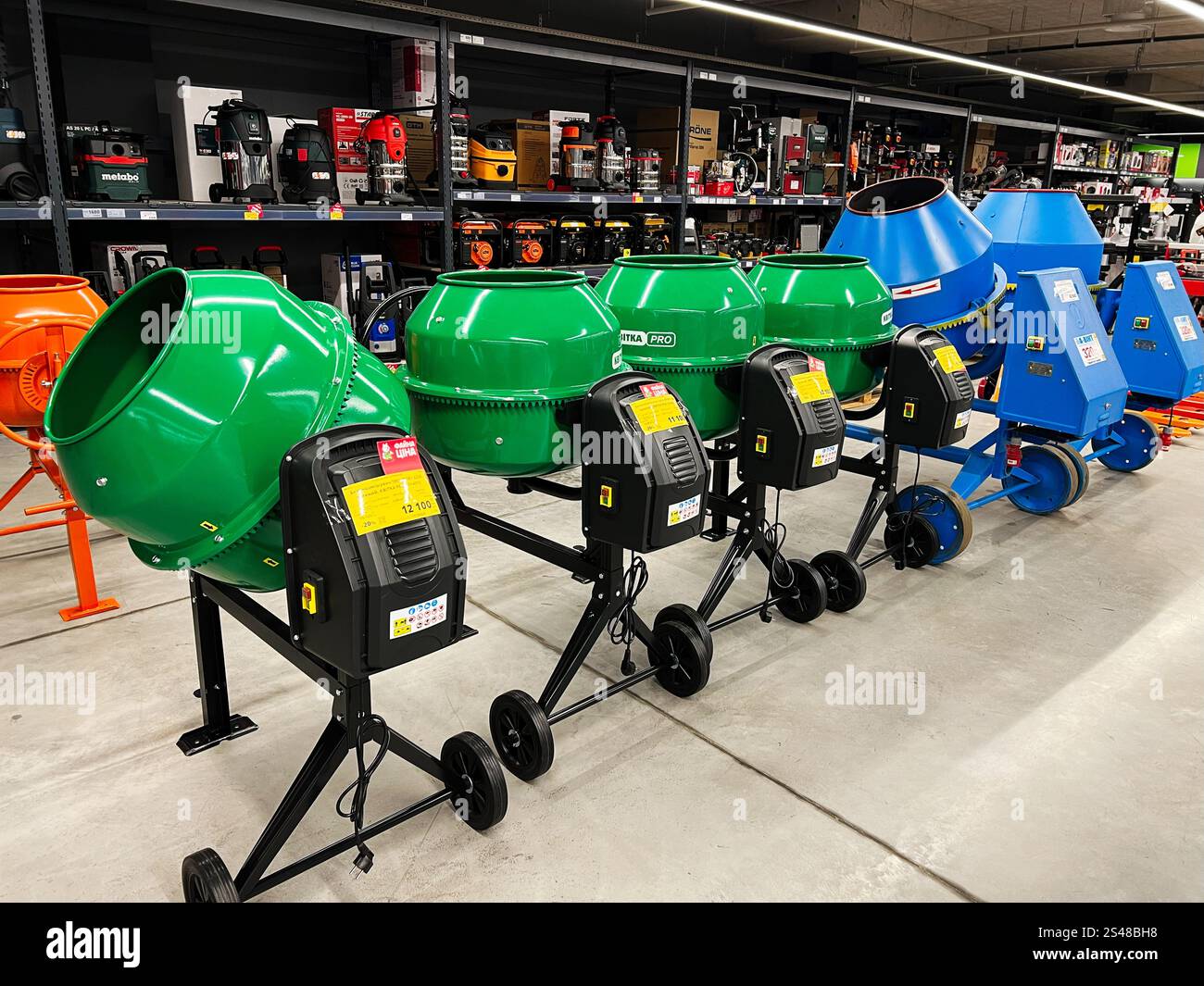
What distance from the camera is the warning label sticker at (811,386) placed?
2.38 m

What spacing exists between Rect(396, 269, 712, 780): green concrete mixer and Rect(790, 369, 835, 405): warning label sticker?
0.46 m

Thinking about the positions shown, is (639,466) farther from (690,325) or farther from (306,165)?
(306,165)

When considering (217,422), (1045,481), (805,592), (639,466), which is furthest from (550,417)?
(1045,481)

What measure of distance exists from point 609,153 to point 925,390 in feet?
11.6

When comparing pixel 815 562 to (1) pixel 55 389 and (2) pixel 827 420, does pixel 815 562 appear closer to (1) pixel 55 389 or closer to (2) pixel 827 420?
(2) pixel 827 420

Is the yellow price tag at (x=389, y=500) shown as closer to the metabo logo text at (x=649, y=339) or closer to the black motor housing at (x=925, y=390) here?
the metabo logo text at (x=649, y=339)

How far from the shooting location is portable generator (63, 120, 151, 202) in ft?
13.1

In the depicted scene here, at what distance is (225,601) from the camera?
1.89 meters

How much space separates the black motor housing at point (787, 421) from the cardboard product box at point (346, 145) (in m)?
3.37

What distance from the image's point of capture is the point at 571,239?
5605mm

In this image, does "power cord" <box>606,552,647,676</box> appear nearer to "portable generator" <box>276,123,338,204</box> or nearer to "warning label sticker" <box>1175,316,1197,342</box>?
"warning label sticker" <box>1175,316,1197,342</box>

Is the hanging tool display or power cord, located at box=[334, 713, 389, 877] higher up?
the hanging tool display

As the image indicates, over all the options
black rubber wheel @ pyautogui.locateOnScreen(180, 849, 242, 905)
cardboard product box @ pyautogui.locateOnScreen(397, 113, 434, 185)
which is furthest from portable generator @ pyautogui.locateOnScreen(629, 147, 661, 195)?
black rubber wheel @ pyautogui.locateOnScreen(180, 849, 242, 905)

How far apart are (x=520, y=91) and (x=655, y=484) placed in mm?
5641
